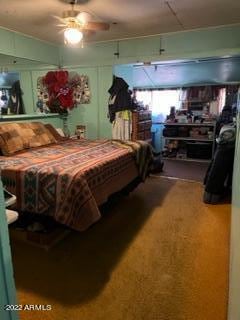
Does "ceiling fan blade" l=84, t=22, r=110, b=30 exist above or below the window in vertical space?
above

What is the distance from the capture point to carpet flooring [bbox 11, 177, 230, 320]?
1.61 m

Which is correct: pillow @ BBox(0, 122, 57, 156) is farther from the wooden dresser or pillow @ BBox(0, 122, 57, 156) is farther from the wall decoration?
the wooden dresser

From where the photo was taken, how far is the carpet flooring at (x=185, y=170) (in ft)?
14.8

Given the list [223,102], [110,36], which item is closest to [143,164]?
[110,36]

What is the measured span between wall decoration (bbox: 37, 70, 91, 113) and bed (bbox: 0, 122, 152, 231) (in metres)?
1.10

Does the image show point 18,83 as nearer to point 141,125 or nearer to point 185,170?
point 141,125

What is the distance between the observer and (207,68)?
18.2 ft

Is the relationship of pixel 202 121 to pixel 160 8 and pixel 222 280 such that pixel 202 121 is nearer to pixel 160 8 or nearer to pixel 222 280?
pixel 160 8

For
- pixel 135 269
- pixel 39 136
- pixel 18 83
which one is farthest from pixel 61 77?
pixel 135 269

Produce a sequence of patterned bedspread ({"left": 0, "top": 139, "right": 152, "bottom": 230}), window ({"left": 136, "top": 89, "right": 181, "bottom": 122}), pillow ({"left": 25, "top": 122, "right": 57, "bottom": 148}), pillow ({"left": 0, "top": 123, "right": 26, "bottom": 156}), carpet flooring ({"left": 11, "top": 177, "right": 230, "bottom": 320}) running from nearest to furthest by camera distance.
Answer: carpet flooring ({"left": 11, "top": 177, "right": 230, "bottom": 320}) < patterned bedspread ({"left": 0, "top": 139, "right": 152, "bottom": 230}) < pillow ({"left": 0, "top": 123, "right": 26, "bottom": 156}) < pillow ({"left": 25, "top": 122, "right": 57, "bottom": 148}) < window ({"left": 136, "top": 89, "right": 181, "bottom": 122})

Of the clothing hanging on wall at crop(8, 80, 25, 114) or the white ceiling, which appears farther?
the clothing hanging on wall at crop(8, 80, 25, 114)

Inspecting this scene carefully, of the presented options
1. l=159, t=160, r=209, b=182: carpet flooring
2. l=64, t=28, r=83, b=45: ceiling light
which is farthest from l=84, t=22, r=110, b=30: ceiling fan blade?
l=159, t=160, r=209, b=182: carpet flooring

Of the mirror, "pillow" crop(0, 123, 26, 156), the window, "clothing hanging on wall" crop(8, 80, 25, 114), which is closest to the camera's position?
"pillow" crop(0, 123, 26, 156)

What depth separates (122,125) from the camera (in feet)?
14.6
